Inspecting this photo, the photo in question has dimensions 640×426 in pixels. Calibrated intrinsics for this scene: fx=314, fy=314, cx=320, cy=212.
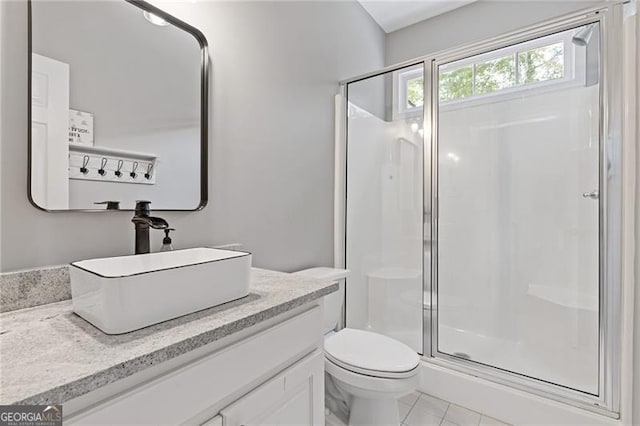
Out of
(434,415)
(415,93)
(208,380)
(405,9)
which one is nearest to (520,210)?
(415,93)

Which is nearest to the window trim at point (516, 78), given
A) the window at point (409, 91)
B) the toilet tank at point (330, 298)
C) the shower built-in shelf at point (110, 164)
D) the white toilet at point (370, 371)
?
the window at point (409, 91)

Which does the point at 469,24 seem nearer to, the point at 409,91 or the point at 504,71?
the point at 504,71

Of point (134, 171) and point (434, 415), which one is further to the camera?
point (434, 415)

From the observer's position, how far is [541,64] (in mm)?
2078

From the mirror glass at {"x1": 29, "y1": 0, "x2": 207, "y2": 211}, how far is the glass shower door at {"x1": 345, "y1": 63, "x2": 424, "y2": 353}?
1.26 meters

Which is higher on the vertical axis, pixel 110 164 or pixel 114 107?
pixel 114 107

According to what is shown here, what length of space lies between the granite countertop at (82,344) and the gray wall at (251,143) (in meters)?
0.22

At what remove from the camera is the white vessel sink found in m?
0.60

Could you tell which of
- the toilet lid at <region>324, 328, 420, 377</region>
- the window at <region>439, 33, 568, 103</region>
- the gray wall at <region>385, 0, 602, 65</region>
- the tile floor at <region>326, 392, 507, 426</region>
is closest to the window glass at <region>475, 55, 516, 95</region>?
the window at <region>439, 33, 568, 103</region>

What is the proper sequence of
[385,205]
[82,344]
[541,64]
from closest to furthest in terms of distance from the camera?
[82,344] → [541,64] → [385,205]

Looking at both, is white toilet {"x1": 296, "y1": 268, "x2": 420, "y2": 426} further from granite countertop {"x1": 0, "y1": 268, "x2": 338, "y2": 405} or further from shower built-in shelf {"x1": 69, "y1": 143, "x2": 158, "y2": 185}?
shower built-in shelf {"x1": 69, "y1": 143, "x2": 158, "y2": 185}

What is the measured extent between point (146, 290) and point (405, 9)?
2.82 meters

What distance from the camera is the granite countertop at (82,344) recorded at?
0.44 m

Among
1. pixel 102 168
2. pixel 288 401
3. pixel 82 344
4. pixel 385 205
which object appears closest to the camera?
pixel 82 344
